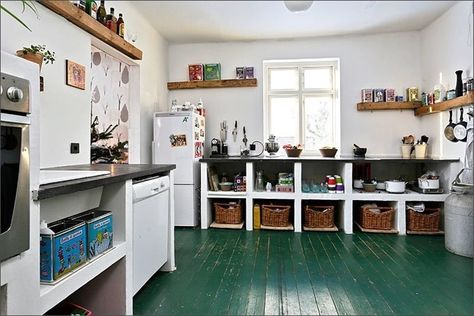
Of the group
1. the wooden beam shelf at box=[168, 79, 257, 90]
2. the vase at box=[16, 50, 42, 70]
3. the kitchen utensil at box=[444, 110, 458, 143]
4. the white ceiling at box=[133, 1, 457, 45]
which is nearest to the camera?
the vase at box=[16, 50, 42, 70]

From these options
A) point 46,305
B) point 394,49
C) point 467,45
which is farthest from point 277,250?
point 394,49

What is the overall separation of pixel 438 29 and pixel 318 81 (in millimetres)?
1464

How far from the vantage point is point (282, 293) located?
6.23 ft

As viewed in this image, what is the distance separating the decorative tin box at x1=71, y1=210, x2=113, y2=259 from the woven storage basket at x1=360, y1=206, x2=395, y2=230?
2770mm

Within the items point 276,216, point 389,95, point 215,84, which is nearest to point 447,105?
point 389,95

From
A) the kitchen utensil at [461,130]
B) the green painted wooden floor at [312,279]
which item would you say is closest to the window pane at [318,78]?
the kitchen utensil at [461,130]

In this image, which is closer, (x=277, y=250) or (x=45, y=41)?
(x=45, y=41)

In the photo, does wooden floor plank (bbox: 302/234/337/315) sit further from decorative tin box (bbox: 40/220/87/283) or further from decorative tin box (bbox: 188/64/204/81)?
decorative tin box (bbox: 188/64/204/81)

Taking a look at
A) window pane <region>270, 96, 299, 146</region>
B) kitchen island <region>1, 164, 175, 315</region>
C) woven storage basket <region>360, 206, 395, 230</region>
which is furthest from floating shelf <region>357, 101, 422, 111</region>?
kitchen island <region>1, 164, 175, 315</region>

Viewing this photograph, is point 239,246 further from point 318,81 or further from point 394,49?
point 394,49

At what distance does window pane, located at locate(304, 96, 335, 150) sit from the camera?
4.18 metres

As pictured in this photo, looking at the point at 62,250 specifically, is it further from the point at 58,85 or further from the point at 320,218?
the point at 320,218

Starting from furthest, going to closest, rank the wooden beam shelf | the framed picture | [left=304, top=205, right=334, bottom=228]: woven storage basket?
the wooden beam shelf
[left=304, top=205, right=334, bottom=228]: woven storage basket
the framed picture

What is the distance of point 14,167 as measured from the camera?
895 millimetres
